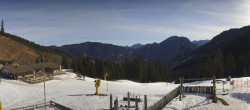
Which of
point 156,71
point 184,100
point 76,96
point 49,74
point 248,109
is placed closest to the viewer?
point 248,109

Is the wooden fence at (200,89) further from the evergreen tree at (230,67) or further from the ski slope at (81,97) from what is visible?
the evergreen tree at (230,67)

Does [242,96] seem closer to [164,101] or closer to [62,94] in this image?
[164,101]

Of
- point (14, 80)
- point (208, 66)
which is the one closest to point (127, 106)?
point (14, 80)

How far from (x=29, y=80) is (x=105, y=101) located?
3705 centimetres

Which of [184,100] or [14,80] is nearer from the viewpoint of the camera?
[184,100]

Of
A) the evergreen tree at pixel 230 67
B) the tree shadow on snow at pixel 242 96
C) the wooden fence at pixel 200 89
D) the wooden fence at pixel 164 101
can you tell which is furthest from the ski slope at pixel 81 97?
the evergreen tree at pixel 230 67

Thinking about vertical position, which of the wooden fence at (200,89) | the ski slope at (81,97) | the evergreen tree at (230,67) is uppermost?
the evergreen tree at (230,67)

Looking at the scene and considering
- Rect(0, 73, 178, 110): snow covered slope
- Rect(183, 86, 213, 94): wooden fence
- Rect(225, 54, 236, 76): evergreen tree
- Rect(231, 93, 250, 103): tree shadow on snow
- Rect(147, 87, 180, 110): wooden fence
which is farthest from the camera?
Rect(225, 54, 236, 76): evergreen tree

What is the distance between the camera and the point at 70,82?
298 ft

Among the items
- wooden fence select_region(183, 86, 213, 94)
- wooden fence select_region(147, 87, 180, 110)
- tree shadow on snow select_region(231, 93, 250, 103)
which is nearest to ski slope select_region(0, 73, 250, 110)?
tree shadow on snow select_region(231, 93, 250, 103)

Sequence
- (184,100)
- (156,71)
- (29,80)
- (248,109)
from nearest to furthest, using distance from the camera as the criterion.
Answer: (248,109) → (184,100) → (29,80) → (156,71)

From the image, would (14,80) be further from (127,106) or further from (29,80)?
(127,106)

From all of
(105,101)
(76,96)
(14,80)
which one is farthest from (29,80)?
(105,101)

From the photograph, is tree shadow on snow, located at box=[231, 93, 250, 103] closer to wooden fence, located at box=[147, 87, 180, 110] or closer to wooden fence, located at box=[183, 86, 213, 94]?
wooden fence, located at box=[183, 86, 213, 94]
